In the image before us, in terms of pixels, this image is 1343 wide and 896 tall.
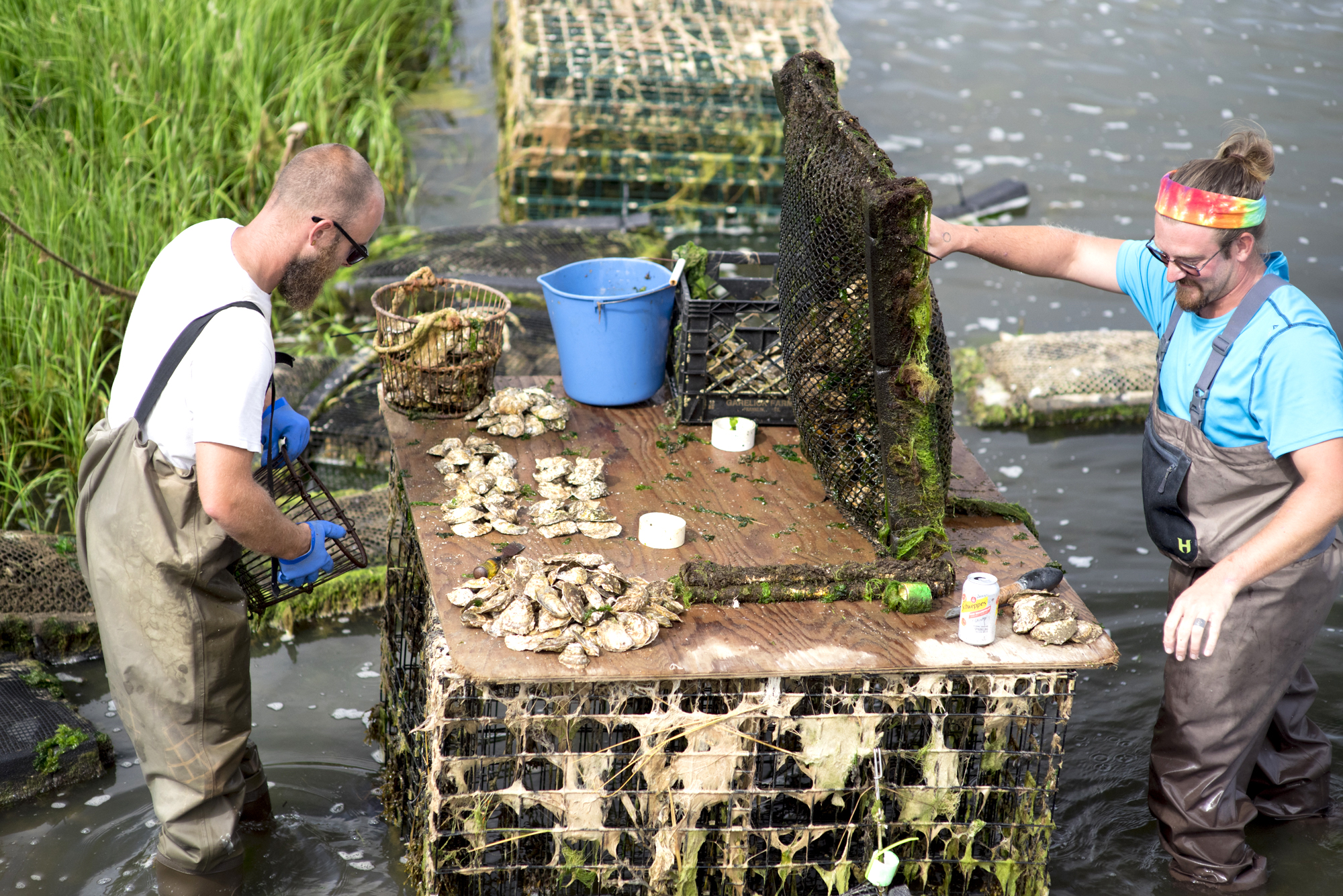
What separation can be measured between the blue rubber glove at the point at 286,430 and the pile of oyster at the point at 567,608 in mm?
800

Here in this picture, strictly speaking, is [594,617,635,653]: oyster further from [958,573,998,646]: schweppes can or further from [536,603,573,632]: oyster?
[958,573,998,646]: schweppes can

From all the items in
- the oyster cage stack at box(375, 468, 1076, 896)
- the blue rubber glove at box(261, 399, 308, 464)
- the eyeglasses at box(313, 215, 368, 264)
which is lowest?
the oyster cage stack at box(375, 468, 1076, 896)

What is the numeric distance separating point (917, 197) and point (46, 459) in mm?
4254

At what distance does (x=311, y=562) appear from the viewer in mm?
2971

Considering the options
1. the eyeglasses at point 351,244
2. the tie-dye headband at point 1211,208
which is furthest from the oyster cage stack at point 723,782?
the tie-dye headband at point 1211,208

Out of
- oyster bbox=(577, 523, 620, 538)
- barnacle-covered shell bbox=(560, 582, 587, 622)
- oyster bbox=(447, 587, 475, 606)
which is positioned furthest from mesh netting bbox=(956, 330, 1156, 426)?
oyster bbox=(447, 587, 475, 606)

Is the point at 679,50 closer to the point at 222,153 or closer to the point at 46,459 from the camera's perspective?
the point at 222,153

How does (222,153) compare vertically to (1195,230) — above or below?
below

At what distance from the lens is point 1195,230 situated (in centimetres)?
285

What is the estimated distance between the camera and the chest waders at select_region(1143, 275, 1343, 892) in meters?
2.94

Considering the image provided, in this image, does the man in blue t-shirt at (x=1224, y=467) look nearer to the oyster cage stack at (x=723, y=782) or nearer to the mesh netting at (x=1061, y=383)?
the oyster cage stack at (x=723, y=782)

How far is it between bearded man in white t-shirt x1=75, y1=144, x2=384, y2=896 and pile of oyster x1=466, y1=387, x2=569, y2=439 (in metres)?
0.61

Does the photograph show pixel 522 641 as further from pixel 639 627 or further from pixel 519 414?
pixel 519 414

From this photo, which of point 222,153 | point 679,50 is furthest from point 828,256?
point 679,50
